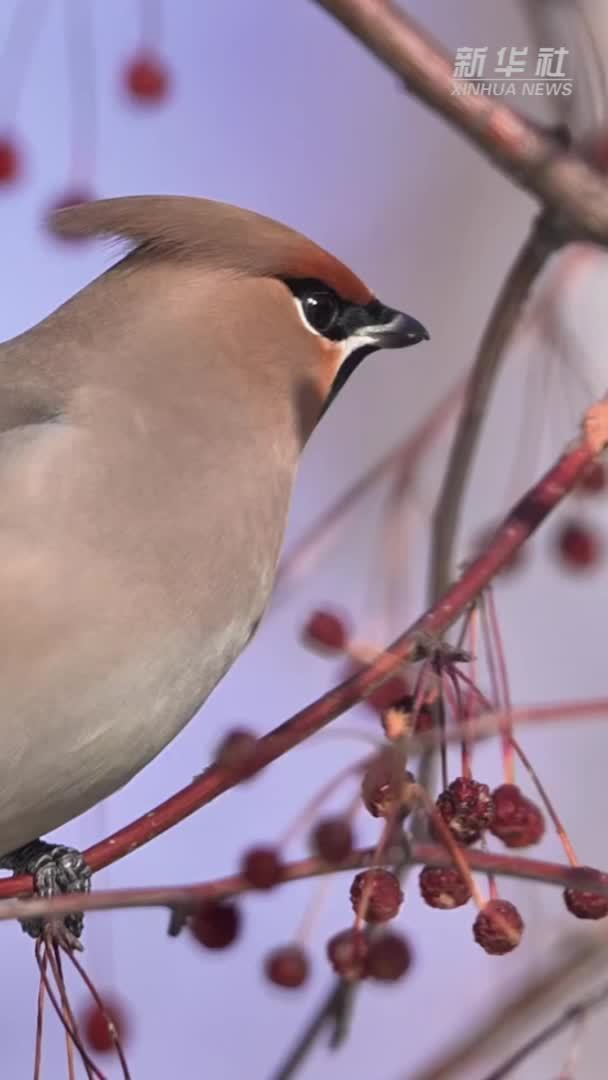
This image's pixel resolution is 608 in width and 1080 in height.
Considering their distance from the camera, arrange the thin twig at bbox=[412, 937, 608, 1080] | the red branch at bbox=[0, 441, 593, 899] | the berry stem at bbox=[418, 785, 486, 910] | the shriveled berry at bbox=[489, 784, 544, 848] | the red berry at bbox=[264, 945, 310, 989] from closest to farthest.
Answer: the berry stem at bbox=[418, 785, 486, 910], the red branch at bbox=[0, 441, 593, 899], the shriveled berry at bbox=[489, 784, 544, 848], the red berry at bbox=[264, 945, 310, 989], the thin twig at bbox=[412, 937, 608, 1080]

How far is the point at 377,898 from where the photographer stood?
6.95ft

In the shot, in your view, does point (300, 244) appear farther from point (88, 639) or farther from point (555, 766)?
point (555, 766)

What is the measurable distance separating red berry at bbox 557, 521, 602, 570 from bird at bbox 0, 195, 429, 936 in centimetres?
46

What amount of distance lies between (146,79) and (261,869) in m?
1.61

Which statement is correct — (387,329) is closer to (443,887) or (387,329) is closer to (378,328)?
(378,328)

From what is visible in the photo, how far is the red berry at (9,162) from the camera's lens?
11.1ft

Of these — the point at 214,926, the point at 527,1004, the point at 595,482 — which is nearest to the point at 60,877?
the point at 214,926

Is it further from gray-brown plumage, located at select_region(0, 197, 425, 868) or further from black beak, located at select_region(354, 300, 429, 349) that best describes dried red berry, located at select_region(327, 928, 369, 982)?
black beak, located at select_region(354, 300, 429, 349)

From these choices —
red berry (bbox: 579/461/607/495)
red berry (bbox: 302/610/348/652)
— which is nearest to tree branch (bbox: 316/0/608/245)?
red berry (bbox: 302/610/348/652)

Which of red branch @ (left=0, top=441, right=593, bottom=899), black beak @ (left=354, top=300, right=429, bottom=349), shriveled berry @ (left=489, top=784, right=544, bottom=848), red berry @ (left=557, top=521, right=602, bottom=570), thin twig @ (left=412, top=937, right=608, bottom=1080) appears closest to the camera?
red branch @ (left=0, top=441, right=593, bottom=899)

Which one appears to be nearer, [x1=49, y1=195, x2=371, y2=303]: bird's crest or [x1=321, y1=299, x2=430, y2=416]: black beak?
[x1=49, y1=195, x2=371, y2=303]: bird's crest

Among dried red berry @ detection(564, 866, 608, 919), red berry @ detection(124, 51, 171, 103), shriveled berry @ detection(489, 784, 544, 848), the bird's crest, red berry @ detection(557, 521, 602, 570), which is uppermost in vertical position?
red berry @ detection(124, 51, 171, 103)

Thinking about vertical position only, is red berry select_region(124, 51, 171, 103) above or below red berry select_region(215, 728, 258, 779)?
above

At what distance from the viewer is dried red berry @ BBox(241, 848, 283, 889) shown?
6.88ft
